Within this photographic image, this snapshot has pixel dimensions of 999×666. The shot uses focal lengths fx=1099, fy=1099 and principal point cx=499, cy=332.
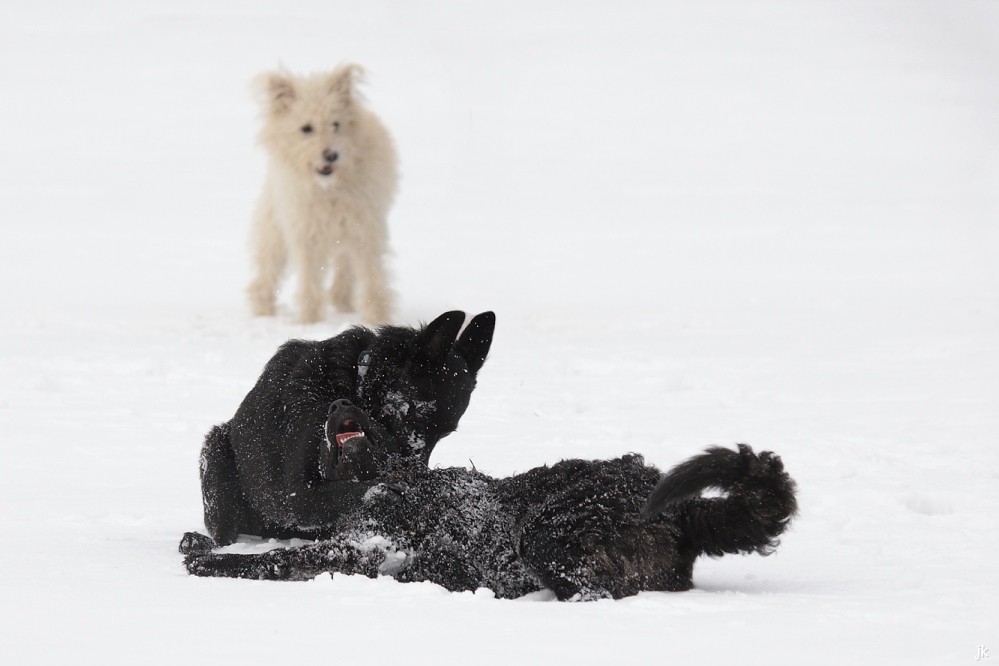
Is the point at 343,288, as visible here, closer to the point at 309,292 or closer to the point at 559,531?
the point at 309,292

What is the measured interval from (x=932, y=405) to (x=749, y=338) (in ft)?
11.9

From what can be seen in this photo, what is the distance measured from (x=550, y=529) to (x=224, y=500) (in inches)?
53.0

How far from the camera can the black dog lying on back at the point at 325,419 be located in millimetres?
3941

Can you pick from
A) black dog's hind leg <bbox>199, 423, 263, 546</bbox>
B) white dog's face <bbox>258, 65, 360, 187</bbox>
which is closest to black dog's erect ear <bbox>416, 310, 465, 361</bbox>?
black dog's hind leg <bbox>199, 423, 263, 546</bbox>

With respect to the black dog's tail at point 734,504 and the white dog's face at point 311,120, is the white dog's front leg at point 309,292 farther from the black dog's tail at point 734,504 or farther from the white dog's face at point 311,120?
the black dog's tail at point 734,504

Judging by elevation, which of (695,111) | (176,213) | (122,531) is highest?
(695,111)

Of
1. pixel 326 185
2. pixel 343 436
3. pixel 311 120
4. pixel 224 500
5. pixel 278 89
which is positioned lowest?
pixel 224 500

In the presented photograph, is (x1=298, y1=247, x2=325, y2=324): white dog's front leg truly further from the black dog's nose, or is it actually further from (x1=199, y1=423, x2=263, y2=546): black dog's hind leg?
the black dog's nose

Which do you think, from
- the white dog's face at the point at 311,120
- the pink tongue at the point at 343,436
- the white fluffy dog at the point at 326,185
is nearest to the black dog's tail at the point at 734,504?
the pink tongue at the point at 343,436

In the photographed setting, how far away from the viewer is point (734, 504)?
3.76 m

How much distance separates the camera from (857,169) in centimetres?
3209

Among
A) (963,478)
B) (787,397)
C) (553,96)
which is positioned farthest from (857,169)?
(963,478)

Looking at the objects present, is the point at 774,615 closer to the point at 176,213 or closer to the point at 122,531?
the point at 122,531

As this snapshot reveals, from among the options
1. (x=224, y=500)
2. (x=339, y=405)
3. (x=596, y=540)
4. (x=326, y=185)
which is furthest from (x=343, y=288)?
(x=596, y=540)
